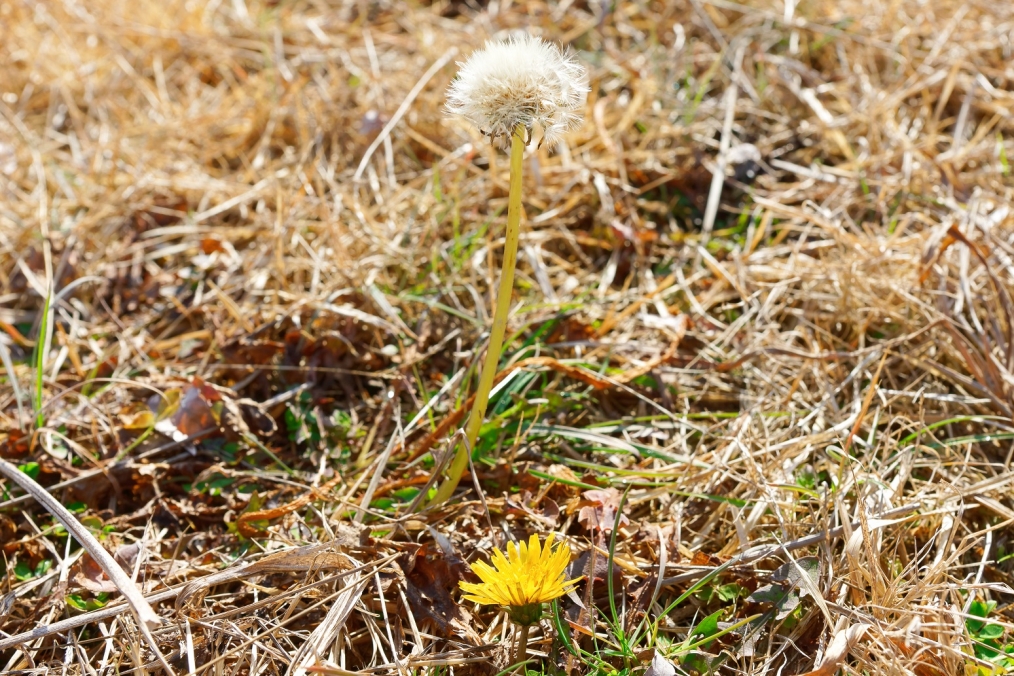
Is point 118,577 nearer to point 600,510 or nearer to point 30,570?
point 30,570

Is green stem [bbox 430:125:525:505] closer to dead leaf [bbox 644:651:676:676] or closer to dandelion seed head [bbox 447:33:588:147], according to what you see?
dandelion seed head [bbox 447:33:588:147]

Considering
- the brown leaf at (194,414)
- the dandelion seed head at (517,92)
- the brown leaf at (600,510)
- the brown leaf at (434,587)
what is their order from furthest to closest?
the brown leaf at (194,414), the brown leaf at (600,510), the brown leaf at (434,587), the dandelion seed head at (517,92)

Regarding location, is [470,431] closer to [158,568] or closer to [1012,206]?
[158,568]

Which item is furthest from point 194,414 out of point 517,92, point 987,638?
point 987,638

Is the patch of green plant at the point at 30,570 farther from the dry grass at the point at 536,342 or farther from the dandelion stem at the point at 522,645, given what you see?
the dandelion stem at the point at 522,645

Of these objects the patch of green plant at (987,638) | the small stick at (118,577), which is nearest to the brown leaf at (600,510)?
the patch of green plant at (987,638)

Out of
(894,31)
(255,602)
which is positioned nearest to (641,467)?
(255,602)
